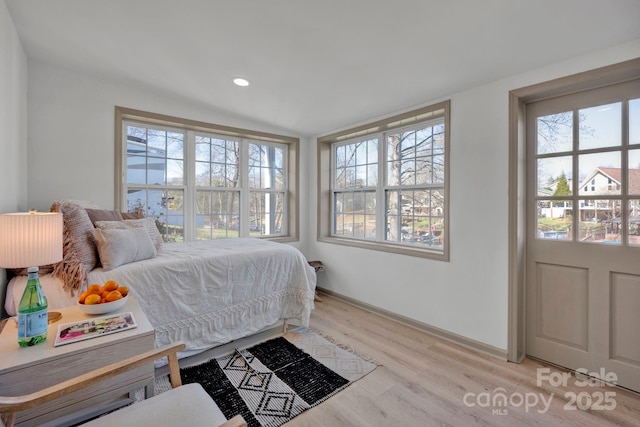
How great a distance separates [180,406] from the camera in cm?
115

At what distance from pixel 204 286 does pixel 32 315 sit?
3.72ft

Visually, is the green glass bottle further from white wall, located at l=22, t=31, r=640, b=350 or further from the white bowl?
white wall, located at l=22, t=31, r=640, b=350

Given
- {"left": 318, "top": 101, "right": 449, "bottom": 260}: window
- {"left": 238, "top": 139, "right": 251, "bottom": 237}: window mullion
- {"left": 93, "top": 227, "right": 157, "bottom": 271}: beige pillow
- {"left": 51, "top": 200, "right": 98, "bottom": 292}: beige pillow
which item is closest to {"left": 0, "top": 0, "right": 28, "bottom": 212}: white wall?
{"left": 51, "top": 200, "right": 98, "bottom": 292}: beige pillow

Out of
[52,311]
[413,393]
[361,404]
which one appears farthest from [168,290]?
[413,393]

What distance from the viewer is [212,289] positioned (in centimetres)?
238

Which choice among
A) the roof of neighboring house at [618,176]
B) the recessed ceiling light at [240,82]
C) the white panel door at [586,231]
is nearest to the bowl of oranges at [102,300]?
the recessed ceiling light at [240,82]

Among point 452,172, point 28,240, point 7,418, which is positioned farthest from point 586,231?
point 28,240

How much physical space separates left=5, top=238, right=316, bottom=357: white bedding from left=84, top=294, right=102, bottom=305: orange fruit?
0.33m

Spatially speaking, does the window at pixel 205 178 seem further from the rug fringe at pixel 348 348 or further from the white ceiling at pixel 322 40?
the rug fringe at pixel 348 348

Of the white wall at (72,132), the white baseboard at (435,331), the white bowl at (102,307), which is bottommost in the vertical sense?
the white baseboard at (435,331)

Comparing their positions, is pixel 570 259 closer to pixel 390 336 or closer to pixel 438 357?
pixel 438 357

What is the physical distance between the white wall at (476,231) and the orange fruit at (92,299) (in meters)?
2.57

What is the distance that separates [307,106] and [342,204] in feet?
4.67

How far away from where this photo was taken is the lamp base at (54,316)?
1.48m
